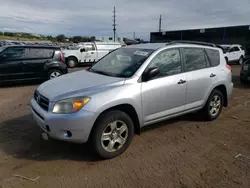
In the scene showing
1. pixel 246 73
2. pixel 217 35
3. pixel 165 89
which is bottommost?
pixel 246 73

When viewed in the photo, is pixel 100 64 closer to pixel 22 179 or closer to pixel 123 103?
pixel 123 103

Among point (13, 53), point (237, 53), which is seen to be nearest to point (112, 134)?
point (13, 53)

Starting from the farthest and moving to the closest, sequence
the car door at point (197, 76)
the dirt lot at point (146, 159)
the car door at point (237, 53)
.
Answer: the car door at point (237, 53) < the car door at point (197, 76) < the dirt lot at point (146, 159)

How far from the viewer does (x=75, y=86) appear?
3.29 meters

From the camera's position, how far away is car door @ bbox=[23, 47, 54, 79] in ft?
28.3

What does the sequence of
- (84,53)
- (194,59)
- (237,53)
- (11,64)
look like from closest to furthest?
(194,59) < (11,64) < (84,53) < (237,53)

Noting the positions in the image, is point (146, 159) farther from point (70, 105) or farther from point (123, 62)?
point (123, 62)

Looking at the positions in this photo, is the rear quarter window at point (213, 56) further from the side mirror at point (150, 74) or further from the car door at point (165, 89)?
the side mirror at point (150, 74)

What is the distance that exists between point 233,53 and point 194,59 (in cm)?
1610

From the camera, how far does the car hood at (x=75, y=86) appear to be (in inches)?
121

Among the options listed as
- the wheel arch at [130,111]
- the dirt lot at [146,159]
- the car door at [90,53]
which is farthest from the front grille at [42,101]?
the car door at [90,53]

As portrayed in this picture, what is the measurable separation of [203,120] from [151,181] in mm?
2592

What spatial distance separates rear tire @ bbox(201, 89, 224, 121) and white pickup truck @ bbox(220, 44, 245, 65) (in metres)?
14.3

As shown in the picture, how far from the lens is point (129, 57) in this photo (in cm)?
397
